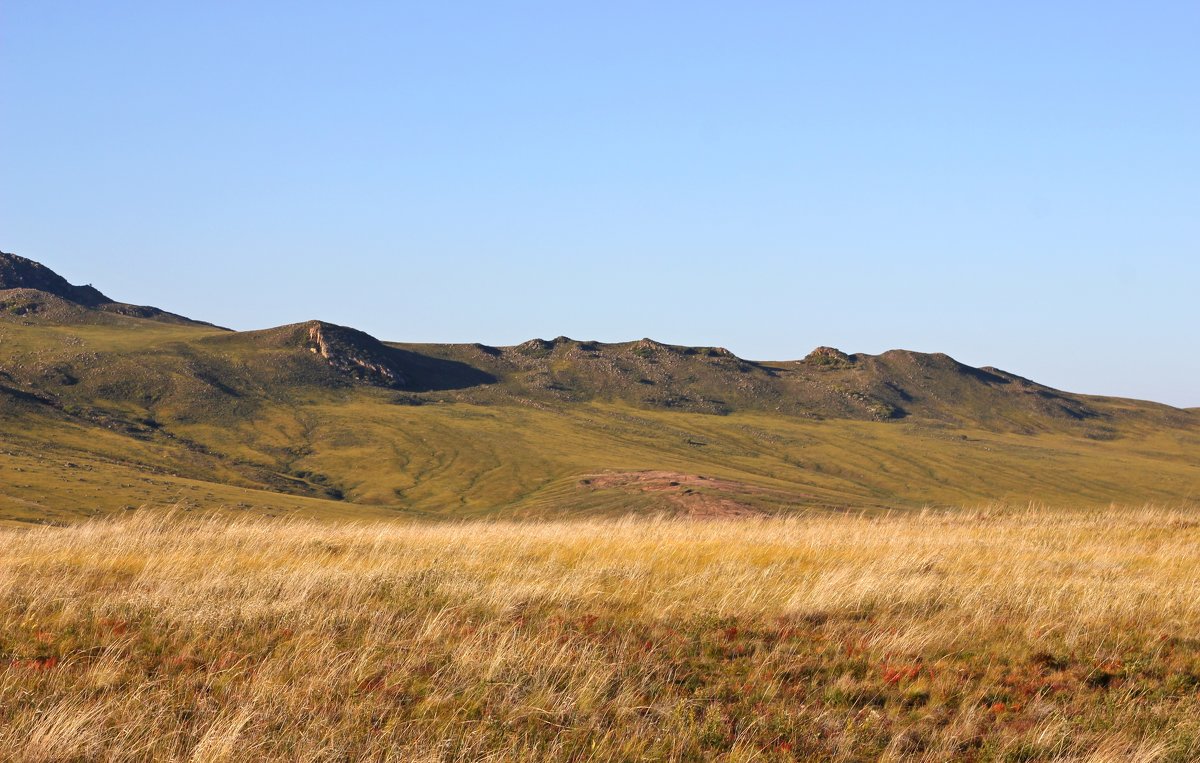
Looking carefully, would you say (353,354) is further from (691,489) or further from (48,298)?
(691,489)

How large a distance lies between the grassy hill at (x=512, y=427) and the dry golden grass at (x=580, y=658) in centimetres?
3712

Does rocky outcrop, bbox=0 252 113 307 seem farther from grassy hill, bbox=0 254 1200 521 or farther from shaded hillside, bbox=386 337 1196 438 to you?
shaded hillside, bbox=386 337 1196 438

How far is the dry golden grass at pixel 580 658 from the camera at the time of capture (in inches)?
298

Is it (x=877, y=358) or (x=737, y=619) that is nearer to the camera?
(x=737, y=619)

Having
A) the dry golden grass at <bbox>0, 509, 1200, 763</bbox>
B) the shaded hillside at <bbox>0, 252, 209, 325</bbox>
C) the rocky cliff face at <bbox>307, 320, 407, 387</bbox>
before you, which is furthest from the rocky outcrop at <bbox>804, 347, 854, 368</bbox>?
the dry golden grass at <bbox>0, 509, 1200, 763</bbox>

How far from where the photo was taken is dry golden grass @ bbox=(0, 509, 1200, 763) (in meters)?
7.57

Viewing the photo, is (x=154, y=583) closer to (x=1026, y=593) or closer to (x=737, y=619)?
(x=737, y=619)

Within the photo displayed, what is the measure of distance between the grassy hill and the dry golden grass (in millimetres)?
37116

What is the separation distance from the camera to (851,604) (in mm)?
11555

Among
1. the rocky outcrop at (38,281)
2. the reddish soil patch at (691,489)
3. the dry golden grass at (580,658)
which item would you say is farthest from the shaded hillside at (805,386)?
the dry golden grass at (580,658)

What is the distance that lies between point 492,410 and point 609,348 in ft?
185

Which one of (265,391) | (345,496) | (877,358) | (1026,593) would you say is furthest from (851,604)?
(877,358)

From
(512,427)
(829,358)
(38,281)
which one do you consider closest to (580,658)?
(512,427)

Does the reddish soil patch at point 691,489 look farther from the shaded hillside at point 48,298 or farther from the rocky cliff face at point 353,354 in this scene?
the shaded hillside at point 48,298
